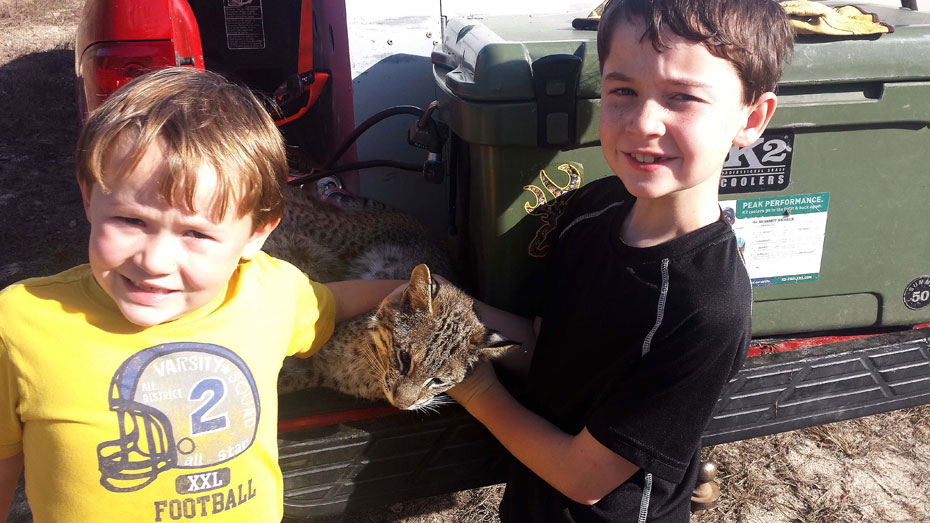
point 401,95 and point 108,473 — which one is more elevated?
point 401,95

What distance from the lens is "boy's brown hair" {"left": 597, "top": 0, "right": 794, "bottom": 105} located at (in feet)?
5.54

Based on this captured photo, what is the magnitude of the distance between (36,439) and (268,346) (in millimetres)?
539

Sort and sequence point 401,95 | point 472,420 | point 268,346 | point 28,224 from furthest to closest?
point 28,224, point 401,95, point 472,420, point 268,346

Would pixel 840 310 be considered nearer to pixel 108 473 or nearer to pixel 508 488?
pixel 508 488

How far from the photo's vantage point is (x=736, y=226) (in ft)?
7.95

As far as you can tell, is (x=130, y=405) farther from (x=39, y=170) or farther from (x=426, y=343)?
(x=39, y=170)

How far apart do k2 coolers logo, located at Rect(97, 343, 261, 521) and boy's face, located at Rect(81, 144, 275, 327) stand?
13 centimetres

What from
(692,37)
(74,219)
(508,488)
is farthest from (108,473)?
(74,219)

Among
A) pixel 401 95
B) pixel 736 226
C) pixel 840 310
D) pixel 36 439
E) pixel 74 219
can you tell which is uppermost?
pixel 401 95

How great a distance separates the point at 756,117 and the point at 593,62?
502mm

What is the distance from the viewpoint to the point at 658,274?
1832 mm

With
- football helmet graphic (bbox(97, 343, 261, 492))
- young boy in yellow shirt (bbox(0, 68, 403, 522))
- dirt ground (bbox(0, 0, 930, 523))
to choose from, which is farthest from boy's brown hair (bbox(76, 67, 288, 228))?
dirt ground (bbox(0, 0, 930, 523))

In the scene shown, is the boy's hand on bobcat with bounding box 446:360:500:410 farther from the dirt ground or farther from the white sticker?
the dirt ground

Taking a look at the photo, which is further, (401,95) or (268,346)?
(401,95)
